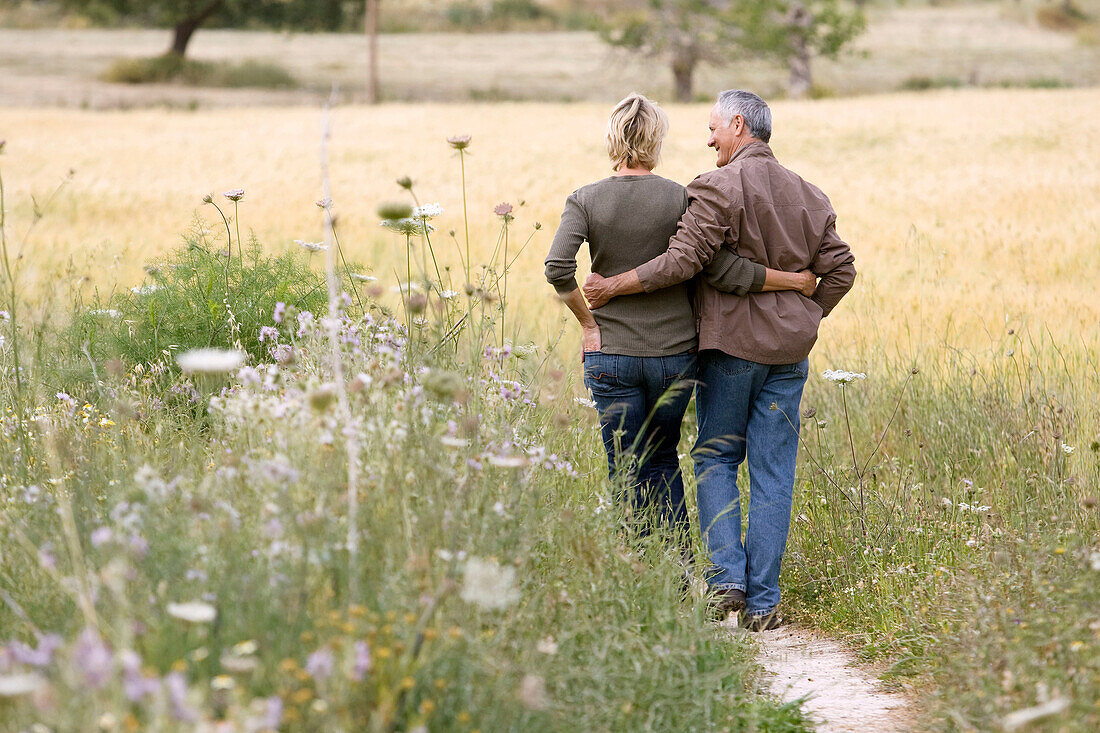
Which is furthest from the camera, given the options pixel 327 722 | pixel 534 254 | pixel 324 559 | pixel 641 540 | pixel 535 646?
pixel 534 254

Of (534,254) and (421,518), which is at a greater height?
(421,518)

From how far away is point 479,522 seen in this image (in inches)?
127

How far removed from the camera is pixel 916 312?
8.17m

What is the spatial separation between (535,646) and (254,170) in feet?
52.5

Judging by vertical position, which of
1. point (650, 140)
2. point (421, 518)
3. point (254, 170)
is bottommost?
point (254, 170)

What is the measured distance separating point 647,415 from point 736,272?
692 millimetres

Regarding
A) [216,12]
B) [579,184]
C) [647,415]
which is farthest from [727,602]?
[216,12]

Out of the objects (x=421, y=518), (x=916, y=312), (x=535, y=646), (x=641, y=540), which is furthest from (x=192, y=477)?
(x=916, y=312)

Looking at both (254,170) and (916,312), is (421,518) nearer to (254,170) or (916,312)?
(916,312)

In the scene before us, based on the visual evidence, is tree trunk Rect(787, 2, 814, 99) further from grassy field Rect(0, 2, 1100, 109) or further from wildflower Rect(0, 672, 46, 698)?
wildflower Rect(0, 672, 46, 698)

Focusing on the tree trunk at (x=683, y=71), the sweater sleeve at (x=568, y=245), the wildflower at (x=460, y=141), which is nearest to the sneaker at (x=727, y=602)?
the sweater sleeve at (x=568, y=245)

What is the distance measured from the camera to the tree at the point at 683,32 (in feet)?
127

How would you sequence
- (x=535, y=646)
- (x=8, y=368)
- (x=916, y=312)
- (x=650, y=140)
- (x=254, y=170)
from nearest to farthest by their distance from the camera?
(x=535, y=646)
(x=650, y=140)
(x=8, y=368)
(x=916, y=312)
(x=254, y=170)

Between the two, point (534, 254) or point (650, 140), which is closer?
point (650, 140)
